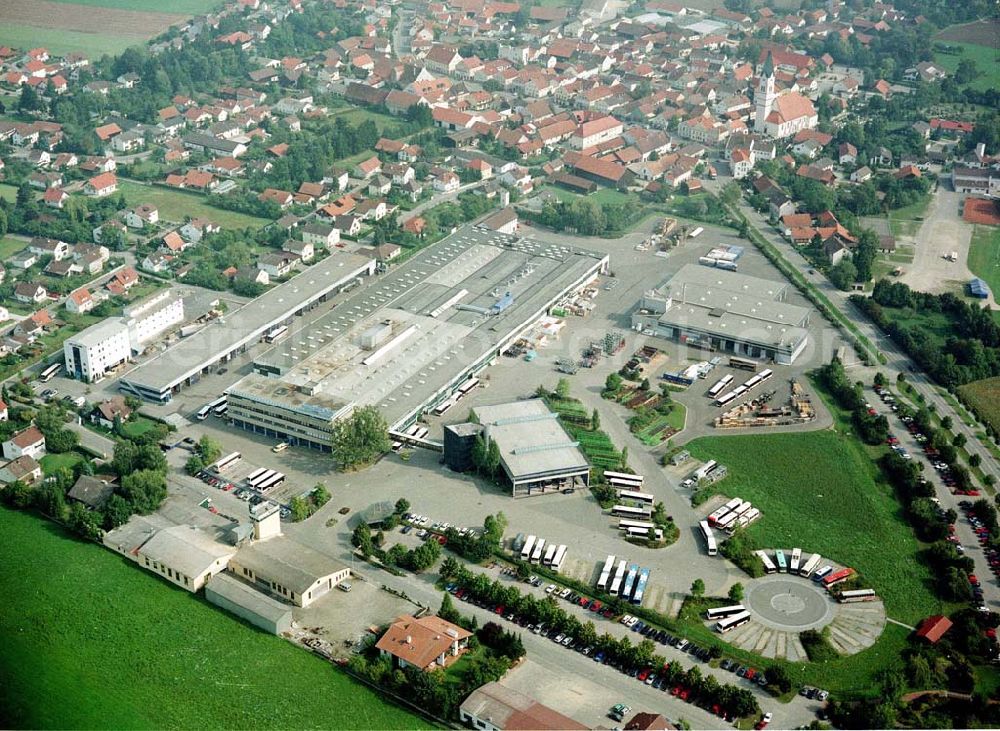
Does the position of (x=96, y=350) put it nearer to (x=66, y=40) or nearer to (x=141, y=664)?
(x=141, y=664)

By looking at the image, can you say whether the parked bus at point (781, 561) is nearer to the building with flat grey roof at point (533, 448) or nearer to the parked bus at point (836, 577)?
the parked bus at point (836, 577)

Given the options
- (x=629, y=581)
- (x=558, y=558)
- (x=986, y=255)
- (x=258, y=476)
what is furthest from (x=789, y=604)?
(x=986, y=255)

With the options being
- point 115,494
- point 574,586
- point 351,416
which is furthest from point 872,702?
point 115,494

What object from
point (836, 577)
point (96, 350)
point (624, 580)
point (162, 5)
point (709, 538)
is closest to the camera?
point (624, 580)

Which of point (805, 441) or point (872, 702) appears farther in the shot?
point (805, 441)

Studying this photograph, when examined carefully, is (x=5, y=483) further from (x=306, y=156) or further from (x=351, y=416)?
(x=306, y=156)

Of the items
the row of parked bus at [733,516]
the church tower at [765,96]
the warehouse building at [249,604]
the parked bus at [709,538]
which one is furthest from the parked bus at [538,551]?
the church tower at [765,96]
